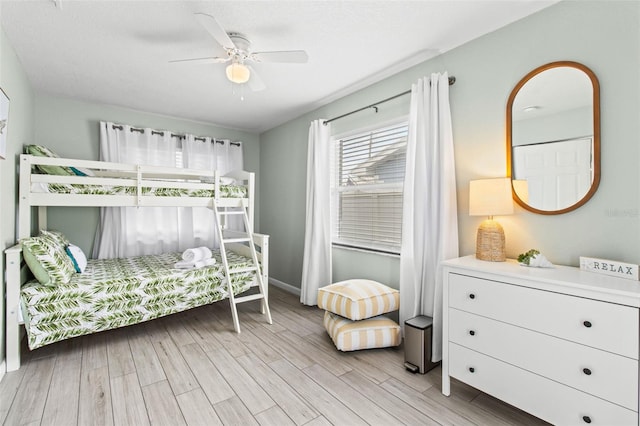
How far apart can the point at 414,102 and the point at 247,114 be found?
241 centimetres

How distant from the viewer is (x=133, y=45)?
2.31 m

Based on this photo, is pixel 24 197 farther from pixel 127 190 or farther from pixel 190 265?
pixel 190 265

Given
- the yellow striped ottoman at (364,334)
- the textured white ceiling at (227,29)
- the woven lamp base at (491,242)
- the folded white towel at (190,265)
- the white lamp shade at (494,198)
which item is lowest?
the yellow striped ottoman at (364,334)

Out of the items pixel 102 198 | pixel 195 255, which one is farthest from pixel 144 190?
pixel 195 255

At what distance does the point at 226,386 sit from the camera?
1.94m

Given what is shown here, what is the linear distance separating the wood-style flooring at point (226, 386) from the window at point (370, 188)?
109 cm

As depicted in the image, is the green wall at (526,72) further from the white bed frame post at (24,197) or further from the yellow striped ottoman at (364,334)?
the white bed frame post at (24,197)

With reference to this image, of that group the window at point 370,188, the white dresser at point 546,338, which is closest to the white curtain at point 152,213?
the window at point 370,188

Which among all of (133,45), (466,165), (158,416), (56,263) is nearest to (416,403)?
(158,416)

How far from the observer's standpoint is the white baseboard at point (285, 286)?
13.3ft

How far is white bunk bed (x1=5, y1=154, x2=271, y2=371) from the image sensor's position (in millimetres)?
2088

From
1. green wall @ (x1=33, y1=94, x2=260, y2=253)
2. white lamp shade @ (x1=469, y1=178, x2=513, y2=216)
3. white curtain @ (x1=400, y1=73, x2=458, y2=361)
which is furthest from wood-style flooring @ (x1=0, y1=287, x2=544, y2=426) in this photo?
green wall @ (x1=33, y1=94, x2=260, y2=253)

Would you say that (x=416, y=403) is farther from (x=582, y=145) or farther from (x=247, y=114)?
(x=247, y=114)

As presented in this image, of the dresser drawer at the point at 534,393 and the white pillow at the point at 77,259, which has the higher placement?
the white pillow at the point at 77,259
